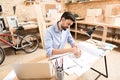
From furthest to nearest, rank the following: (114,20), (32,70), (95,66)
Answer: (114,20), (95,66), (32,70)

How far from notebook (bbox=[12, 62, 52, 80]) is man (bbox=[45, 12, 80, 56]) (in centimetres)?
52

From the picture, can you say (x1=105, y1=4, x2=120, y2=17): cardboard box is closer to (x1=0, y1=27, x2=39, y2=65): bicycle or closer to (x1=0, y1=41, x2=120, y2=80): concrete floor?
(x1=0, y1=41, x2=120, y2=80): concrete floor

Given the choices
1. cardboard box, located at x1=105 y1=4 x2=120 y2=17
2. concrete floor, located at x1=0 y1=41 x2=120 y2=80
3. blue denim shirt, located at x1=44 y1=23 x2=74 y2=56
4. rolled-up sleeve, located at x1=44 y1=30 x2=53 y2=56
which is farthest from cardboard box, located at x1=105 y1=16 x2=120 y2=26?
rolled-up sleeve, located at x1=44 y1=30 x2=53 y2=56

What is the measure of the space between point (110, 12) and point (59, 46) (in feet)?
8.19

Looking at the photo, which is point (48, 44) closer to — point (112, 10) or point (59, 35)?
point (59, 35)

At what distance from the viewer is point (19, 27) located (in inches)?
119

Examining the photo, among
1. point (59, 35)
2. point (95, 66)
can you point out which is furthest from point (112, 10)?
point (59, 35)

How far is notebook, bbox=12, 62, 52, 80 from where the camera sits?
2.67 feet

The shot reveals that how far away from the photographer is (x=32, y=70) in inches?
33.0

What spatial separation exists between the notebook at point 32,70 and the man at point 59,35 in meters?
0.52

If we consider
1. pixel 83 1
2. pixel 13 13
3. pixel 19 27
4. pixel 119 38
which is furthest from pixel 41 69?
pixel 83 1

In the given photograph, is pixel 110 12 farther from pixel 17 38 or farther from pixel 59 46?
pixel 17 38

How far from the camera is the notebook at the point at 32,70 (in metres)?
0.81

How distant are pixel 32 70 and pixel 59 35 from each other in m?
0.82
